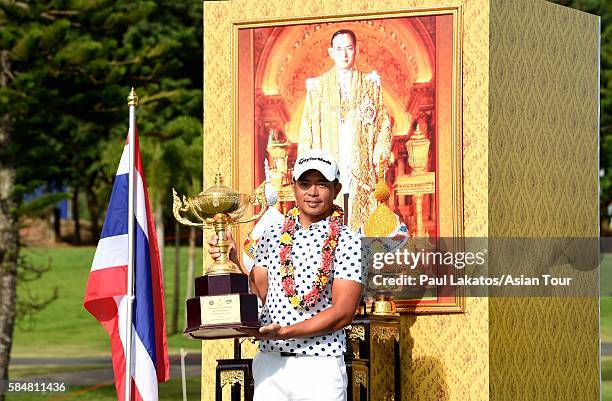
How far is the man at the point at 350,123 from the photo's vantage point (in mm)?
8203

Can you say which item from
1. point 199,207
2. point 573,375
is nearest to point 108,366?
point 573,375

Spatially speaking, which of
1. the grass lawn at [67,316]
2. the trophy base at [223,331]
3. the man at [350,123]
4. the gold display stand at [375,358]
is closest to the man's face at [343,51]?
the man at [350,123]

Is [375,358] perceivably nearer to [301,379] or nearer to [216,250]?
[216,250]

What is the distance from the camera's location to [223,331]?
6.12 m

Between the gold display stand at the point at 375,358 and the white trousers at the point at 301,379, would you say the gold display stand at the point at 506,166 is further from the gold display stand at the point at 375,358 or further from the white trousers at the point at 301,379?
Answer: the white trousers at the point at 301,379

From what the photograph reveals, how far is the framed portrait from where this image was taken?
316 inches

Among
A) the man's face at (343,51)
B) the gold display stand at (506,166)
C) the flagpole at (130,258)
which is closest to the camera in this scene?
the flagpole at (130,258)

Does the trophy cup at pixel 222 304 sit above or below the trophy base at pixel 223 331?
above

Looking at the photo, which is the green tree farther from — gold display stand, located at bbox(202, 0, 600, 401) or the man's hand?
the man's hand

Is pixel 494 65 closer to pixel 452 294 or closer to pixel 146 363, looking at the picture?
pixel 452 294

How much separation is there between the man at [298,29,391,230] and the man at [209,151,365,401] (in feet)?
6.12

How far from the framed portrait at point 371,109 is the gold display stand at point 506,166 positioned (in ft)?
0.13

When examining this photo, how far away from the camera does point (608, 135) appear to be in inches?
896

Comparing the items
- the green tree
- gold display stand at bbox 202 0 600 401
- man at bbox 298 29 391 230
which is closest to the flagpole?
gold display stand at bbox 202 0 600 401
